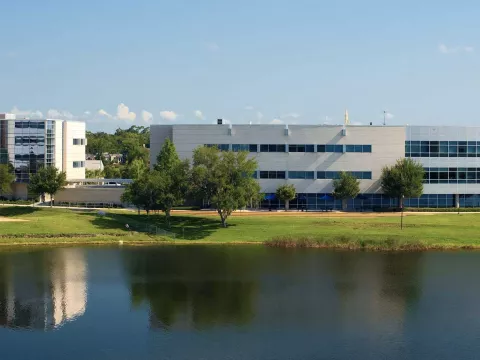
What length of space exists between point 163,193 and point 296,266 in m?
23.7

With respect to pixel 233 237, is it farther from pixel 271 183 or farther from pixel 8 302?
pixel 8 302

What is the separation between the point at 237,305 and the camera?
141ft

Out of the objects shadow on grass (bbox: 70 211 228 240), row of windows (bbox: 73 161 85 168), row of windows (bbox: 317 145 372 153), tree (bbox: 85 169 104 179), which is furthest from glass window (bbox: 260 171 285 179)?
tree (bbox: 85 169 104 179)

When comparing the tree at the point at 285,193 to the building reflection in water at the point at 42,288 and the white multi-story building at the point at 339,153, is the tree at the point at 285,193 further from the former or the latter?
the building reflection in water at the point at 42,288

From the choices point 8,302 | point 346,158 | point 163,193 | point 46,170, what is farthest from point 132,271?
point 346,158

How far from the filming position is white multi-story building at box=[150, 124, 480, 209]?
297 feet

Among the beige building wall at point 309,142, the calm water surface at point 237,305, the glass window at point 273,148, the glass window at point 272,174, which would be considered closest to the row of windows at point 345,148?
the beige building wall at point 309,142

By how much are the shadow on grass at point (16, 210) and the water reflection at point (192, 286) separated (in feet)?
81.5

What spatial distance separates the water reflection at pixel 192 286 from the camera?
40.1 meters

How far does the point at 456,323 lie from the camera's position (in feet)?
128

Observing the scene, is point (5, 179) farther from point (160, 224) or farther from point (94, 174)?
→ point (94, 174)

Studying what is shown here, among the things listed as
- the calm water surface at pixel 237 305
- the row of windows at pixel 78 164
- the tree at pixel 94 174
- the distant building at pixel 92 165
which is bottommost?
the calm water surface at pixel 237 305

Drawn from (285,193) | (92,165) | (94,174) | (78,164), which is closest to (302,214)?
(285,193)

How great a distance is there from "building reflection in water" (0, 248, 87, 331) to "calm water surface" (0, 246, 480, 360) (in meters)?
0.09
